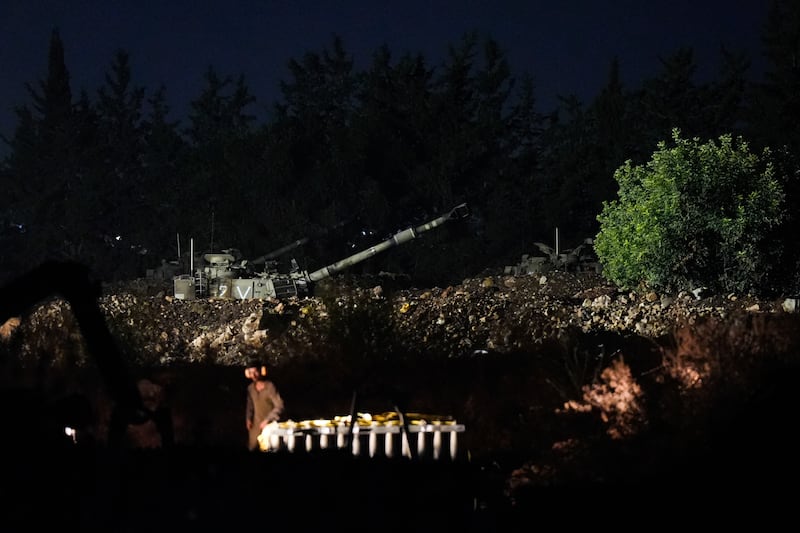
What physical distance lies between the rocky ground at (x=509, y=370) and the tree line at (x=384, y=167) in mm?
21235

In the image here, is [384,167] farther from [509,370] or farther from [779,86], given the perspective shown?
[509,370]

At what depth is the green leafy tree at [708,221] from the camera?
31531 mm

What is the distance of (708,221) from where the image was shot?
31.6 meters

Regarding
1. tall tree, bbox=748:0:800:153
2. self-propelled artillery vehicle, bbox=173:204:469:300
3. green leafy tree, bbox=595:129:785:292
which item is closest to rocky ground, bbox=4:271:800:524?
green leafy tree, bbox=595:129:785:292

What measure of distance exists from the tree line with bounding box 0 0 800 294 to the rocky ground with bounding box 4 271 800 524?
21.2m

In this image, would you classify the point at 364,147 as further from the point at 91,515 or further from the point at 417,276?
the point at 91,515

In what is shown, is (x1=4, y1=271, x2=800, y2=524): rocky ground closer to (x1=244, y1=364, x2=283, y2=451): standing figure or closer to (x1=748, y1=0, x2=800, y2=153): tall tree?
(x1=244, y1=364, x2=283, y2=451): standing figure

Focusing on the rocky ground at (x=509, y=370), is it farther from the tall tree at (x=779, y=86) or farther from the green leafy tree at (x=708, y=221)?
the tall tree at (x=779, y=86)

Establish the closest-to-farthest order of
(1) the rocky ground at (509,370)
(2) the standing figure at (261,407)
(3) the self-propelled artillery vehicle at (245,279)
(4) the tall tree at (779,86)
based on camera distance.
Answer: (1) the rocky ground at (509,370) → (2) the standing figure at (261,407) → (3) the self-propelled artillery vehicle at (245,279) → (4) the tall tree at (779,86)

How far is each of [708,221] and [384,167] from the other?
1151 inches

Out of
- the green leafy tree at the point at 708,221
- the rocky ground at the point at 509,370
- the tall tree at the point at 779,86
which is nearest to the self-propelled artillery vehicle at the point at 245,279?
the rocky ground at the point at 509,370

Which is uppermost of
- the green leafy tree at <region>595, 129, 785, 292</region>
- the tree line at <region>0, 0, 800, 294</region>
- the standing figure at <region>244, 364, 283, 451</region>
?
the tree line at <region>0, 0, 800, 294</region>

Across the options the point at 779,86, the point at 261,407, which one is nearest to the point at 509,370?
the point at 261,407

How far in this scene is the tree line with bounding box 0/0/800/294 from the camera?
181 feet
